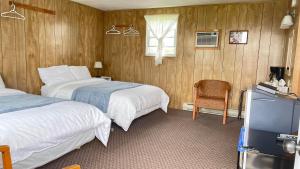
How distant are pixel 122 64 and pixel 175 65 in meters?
1.37

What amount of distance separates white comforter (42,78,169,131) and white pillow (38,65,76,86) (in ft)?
0.51

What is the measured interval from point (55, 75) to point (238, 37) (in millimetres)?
3573

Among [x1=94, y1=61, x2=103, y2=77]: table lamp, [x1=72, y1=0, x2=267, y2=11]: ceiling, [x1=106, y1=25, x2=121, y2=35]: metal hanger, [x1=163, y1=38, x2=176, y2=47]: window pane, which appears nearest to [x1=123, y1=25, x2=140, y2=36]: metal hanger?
[x1=106, y1=25, x2=121, y2=35]: metal hanger

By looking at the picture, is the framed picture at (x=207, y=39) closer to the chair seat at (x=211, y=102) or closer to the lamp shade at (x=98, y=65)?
the chair seat at (x=211, y=102)

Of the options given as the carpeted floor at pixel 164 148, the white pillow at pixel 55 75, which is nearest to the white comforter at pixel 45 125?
the carpeted floor at pixel 164 148

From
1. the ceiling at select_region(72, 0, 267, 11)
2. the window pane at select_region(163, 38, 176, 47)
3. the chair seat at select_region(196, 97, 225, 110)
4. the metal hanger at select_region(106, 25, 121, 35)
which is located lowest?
the chair seat at select_region(196, 97, 225, 110)

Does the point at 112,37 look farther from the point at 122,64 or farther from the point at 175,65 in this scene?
the point at 175,65

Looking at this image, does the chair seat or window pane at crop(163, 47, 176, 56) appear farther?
window pane at crop(163, 47, 176, 56)

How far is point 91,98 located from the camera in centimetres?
347

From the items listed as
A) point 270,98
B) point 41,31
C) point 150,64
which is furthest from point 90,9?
point 270,98

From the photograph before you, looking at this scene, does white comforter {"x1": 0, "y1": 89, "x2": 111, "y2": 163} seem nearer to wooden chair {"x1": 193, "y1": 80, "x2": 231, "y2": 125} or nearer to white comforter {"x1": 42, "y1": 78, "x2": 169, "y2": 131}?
white comforter {"x1": 42, "y1": 78, "x2": 169, "y2": 131}

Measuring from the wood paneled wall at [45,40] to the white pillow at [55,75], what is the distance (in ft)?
0.64

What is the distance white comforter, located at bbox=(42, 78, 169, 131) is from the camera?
329 cm

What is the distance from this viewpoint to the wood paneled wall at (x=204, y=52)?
424 cm
